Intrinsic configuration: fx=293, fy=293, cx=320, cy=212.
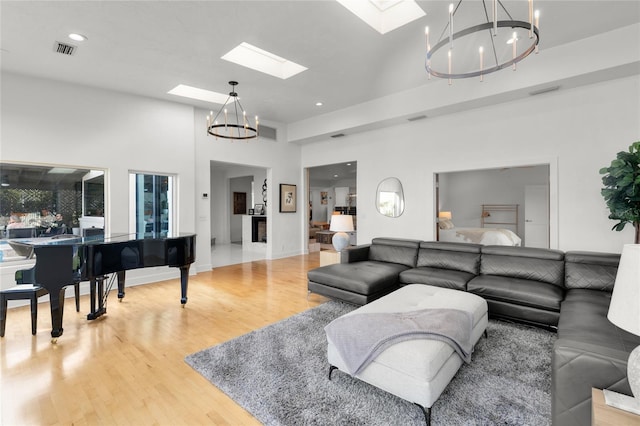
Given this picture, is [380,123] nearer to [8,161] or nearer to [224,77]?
[224,77]

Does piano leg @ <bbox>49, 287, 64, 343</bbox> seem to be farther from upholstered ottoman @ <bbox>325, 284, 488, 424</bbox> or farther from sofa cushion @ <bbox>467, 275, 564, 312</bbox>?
sofa cushion @ <bbox>467, 275, 564, 312</bbox>

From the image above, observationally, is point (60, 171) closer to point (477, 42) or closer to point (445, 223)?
point (477, 42)

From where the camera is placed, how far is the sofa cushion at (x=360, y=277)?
3.55 meters

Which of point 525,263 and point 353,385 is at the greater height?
point 525,263

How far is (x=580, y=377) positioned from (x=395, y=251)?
322 cm

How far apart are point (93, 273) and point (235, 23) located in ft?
10.1

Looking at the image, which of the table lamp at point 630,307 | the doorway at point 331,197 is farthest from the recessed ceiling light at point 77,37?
the doorway at point 331,197

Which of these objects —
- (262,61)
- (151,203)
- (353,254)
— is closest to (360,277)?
(353,254)

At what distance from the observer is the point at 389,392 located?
6.31 ft

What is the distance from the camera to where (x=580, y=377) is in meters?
1.44

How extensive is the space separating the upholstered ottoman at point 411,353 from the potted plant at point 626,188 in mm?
2198

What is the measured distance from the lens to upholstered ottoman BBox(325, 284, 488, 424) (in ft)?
5.80

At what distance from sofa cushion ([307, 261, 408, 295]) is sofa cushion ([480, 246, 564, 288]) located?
3.65ft

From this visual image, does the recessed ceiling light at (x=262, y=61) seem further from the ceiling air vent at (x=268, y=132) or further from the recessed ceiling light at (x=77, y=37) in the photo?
the ceiling air vent at (x=268, y=132)
